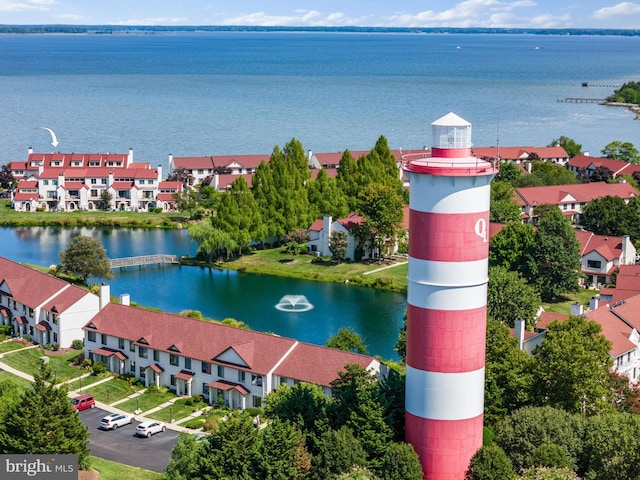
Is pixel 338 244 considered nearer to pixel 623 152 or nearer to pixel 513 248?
pixel 513 248

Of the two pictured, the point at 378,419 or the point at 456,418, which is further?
the point at 378,419

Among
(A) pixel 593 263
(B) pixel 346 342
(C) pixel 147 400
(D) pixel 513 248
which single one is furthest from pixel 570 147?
(C) pixel 147 400

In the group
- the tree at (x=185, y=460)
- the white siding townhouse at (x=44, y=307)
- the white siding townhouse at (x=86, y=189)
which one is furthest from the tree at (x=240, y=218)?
the tree at (x=185, y=460)

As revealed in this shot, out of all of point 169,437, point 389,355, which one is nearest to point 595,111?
point 389,355

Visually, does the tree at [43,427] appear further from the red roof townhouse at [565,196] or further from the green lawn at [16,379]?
the red roof townhouse at [565,196]

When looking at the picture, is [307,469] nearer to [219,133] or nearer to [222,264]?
[222,264]
